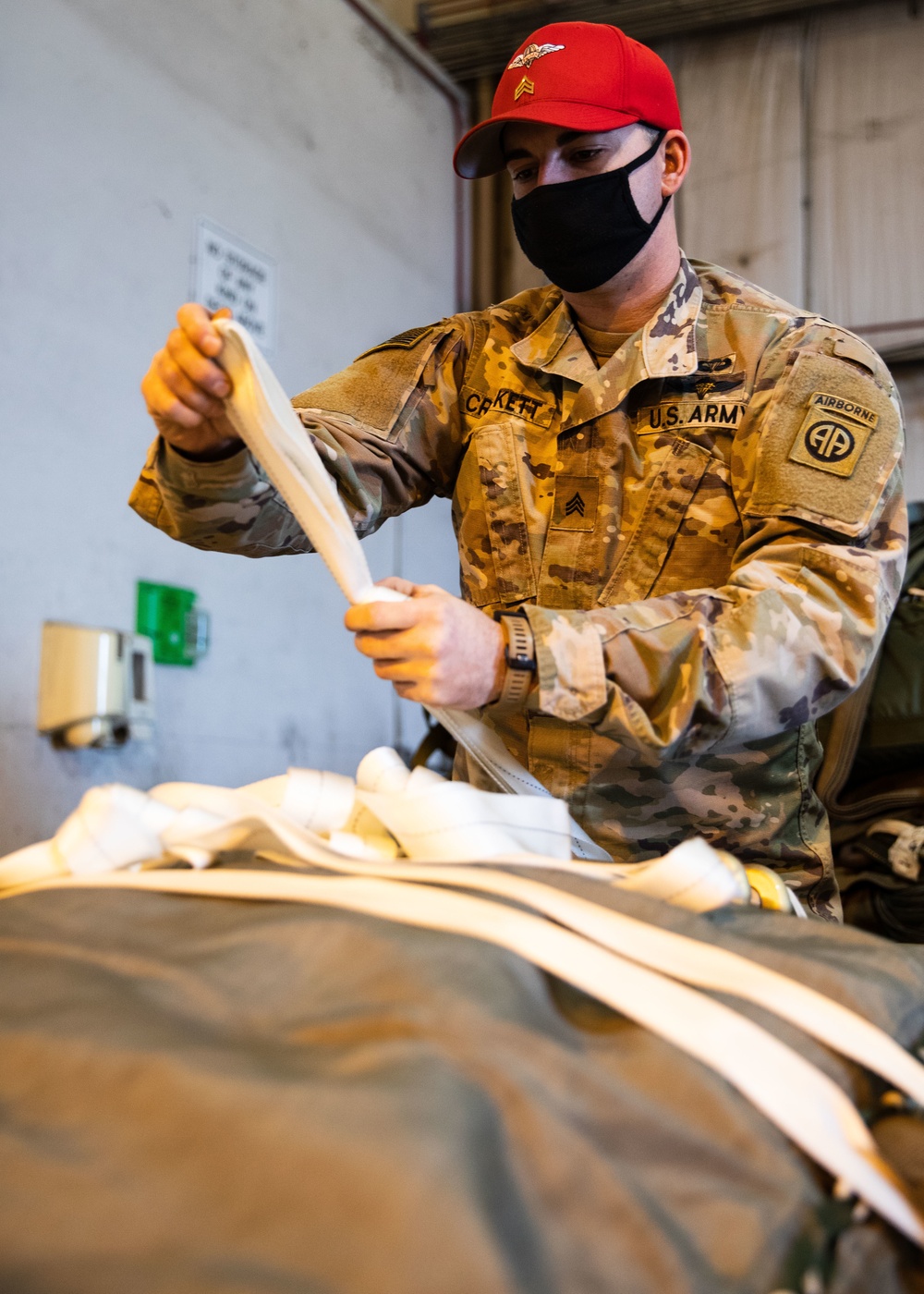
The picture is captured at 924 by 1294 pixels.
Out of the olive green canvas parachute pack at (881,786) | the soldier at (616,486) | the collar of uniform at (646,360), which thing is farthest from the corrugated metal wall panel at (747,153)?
the collar of uniform at (646,360)

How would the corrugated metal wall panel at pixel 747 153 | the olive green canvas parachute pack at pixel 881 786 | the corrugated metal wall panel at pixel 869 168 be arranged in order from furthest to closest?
the corrugated metal wall panel at pixel 747 153 → the corrugated metal wall panel at pixel 869 168 → the olive green canvas parachute pack at pixel 881 786

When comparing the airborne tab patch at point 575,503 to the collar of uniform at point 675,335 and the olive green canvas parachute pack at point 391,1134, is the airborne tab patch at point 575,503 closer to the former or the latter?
the collar of uniform at point 675,335

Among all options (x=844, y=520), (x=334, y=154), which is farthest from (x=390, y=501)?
(x=334, y=154)

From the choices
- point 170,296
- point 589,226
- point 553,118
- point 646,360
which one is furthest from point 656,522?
point 170,296

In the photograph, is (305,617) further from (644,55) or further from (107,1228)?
(107,1228)

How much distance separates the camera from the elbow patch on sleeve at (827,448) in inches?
39.7

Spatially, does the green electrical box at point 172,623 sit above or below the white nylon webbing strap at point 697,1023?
above

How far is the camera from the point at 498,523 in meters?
1.24

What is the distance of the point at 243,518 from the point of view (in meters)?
1.06

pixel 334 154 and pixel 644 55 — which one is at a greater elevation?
pixel 334 154

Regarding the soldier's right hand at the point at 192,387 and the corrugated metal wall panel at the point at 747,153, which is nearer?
the soldier's right hand at the point at 192,387

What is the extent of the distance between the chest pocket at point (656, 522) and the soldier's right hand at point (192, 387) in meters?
0.43

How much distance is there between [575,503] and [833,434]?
286 mm

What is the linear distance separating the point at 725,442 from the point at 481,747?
45cm
